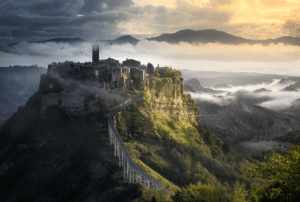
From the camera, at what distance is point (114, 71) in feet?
235

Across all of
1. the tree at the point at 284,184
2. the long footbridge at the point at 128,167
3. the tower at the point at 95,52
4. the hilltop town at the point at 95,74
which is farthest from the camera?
the tower at the point at 95,52

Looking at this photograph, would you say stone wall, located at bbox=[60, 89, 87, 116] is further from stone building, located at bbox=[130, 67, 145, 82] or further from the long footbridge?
stone building, located at bbox=[130, 67, 145, 82]

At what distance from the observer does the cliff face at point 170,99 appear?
290ft

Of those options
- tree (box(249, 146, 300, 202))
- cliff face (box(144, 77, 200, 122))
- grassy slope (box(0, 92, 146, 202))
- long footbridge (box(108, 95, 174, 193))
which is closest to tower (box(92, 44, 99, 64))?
cliff face (box(144, 77, 200, 122))

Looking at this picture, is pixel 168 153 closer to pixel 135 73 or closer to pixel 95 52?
pixel 135 73

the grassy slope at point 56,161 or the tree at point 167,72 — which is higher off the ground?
the tree at point 167,72

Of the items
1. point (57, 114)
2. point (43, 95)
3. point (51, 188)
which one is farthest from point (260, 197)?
point (43, 95)

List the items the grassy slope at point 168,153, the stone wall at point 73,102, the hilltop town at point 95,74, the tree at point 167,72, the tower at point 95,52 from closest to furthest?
1. the grassy slope at point 168,153
2. the stone wall at point 73,102
3. the hilltop town at point 95,74
4. the tower at point 95,52
5. the tree at point 167,72

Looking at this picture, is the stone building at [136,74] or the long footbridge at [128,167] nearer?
the long footbridge at [128,167]

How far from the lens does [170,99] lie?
96.9m

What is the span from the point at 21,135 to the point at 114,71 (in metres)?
31.9

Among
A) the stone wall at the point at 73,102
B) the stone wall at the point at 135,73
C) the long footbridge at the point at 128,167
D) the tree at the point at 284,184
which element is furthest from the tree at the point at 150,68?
the tree at the point at 284,184

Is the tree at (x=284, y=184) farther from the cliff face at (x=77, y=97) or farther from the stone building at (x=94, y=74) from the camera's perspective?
the stone building at (x=94, y=74)

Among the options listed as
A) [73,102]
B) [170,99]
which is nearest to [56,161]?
[73,102]
